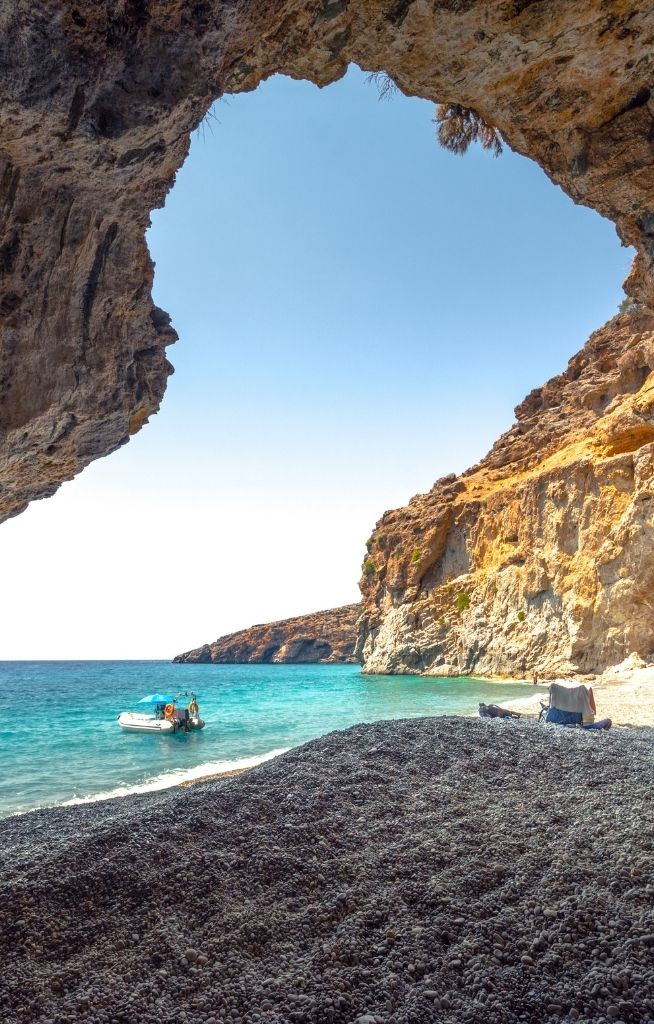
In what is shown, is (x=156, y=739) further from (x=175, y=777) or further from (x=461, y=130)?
(x=461, y=130)

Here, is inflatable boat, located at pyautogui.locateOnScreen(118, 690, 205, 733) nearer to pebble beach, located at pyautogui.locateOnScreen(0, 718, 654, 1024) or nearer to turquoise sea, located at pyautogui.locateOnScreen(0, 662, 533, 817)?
turquoise sea, located at pyautogui.locateOnScreen(0, 662, 533, 817)

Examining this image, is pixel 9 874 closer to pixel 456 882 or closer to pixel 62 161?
pixel 456 882

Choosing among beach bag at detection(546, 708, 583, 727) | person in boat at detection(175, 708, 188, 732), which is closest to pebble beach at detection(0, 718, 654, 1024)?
beach bag at detection(546, 708, 583, 727)

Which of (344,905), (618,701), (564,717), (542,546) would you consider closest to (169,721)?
(564,717)

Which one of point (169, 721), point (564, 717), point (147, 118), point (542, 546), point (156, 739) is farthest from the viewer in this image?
point (542, 546)

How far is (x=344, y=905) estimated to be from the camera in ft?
11.4

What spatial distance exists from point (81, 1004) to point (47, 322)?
17.4 ft

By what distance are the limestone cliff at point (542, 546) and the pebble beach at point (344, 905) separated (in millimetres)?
21425

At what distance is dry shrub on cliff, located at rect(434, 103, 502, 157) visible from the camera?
24.0 feet

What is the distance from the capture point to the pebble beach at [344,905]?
105 inches

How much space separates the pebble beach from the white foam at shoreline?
6.66 metres

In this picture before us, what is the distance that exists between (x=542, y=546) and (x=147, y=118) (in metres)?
40.3

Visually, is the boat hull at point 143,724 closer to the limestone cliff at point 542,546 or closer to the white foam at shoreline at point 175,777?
the white foam at shoreline at point 175,777

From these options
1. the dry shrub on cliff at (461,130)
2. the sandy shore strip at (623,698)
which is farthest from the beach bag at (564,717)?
the dry shrub on cliff at (461,130)
